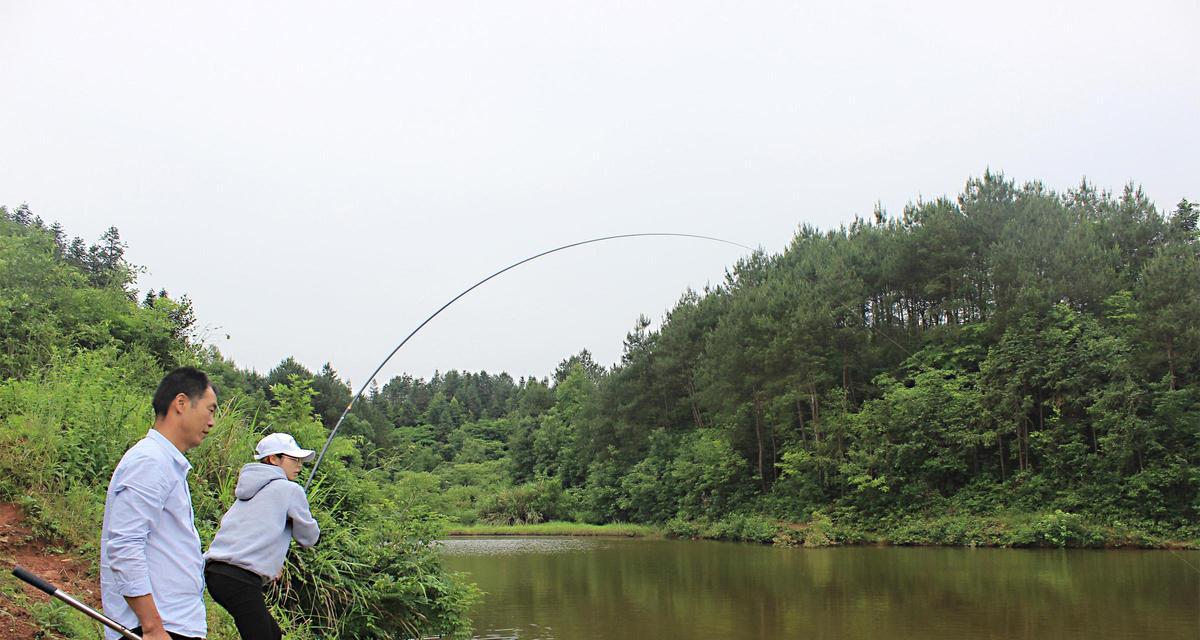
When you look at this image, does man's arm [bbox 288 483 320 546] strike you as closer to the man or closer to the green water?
the man

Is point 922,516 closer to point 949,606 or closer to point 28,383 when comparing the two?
point 949,606

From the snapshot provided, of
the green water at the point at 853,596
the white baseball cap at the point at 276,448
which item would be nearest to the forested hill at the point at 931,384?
the green water at the point at 853,596

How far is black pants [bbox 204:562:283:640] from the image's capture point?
4.07 metres

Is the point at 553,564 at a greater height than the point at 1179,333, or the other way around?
the point at 1179,333

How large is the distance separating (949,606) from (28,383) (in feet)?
38.6

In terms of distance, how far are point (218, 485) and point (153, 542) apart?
499 centimetres

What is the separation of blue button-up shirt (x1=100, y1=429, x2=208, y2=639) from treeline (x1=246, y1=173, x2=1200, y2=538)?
17.9 meters

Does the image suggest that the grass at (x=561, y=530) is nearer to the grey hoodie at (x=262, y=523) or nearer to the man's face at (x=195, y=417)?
the grey hoodie at (x=262, y=523)

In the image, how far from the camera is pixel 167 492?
302 cm

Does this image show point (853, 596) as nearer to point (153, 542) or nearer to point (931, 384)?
point (153, 542)

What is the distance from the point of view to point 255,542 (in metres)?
4.13

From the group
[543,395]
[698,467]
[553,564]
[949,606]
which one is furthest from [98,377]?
[543,395]

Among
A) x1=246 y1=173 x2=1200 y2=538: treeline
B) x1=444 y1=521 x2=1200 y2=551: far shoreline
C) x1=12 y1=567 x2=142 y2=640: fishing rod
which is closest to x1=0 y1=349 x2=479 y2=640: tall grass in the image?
x1=12 y1=567 x2=142 y2=640: fishing rod

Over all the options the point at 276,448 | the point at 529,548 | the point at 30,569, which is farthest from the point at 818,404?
the point at 276,448
